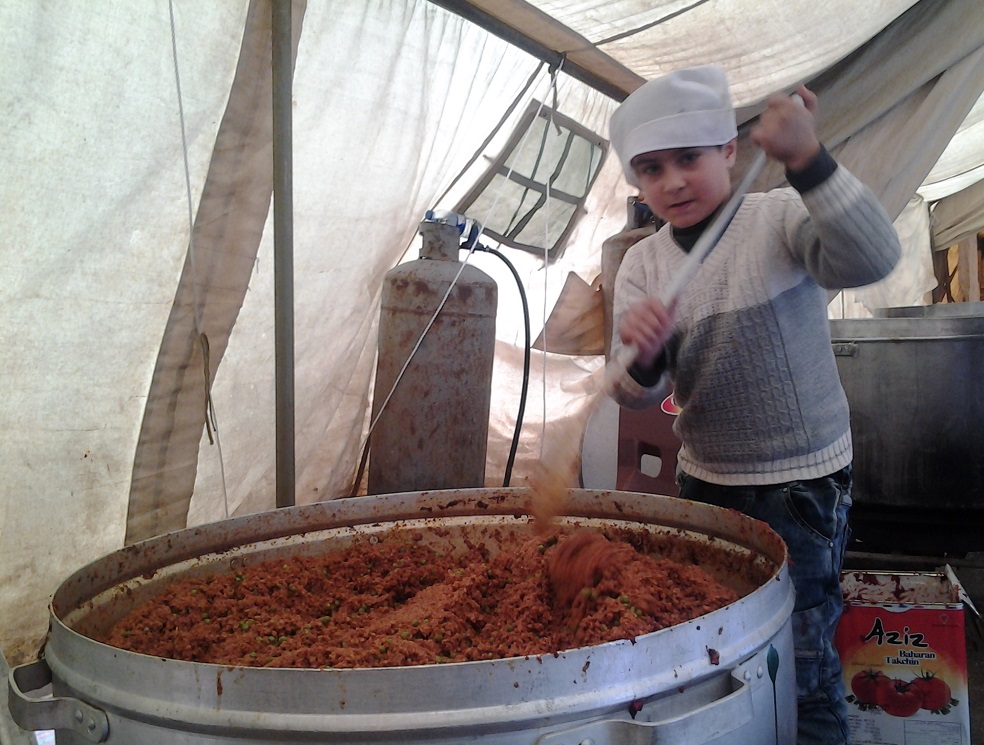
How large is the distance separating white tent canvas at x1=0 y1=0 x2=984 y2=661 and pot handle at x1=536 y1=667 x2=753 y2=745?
1742 millimetres

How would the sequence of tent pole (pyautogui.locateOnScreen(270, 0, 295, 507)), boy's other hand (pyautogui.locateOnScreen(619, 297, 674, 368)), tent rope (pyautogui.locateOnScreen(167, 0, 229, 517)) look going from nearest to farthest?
1. boy's other hand (pyautogui.locateOnScreen(619, 297, 674, 368))
2. tent rope (pyautogui.locateOnScreen(167, 0, 229, 517))
3. tent pole (pyautogui.locateOnScreen(270, 0, 295, 507))

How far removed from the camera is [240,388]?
261 cm

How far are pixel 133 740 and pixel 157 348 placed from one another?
5.27 feet

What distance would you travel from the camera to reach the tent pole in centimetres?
219

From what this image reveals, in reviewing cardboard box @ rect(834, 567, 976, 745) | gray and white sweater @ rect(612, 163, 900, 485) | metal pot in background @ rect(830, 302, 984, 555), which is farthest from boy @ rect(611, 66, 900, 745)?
metal pot in background @ rect(830, 302, 984, 555)

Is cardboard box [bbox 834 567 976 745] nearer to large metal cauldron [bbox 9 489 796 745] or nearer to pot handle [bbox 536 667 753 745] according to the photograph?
large metal cauldron [bbox 9 489 796 745]

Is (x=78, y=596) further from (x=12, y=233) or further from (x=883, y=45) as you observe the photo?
(x=883, y=45)

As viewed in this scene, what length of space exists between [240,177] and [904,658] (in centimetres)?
239

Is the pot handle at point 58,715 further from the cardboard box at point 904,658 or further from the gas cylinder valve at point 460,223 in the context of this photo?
the gas cylinder valve at point 460,223

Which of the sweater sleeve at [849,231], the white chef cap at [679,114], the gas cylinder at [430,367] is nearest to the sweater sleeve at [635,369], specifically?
the white chef cap at [679,114]

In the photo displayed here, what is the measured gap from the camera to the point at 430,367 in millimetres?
2721

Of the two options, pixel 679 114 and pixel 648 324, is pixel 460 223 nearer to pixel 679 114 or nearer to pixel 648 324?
pixel 679 114

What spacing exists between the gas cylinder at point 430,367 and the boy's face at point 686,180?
4.14 feet

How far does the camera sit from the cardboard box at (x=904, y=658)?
73.6 inches
